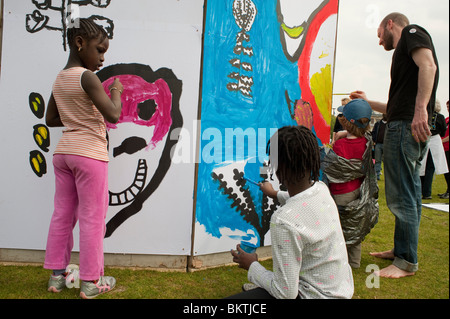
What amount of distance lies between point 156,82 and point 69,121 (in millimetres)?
760

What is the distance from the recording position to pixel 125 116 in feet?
9.14

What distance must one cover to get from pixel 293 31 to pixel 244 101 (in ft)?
2.79

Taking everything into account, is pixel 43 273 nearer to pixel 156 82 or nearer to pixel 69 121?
pixel 69 121

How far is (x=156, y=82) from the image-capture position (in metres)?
2.79

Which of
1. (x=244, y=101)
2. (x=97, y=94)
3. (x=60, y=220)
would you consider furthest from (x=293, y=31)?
(x=60, y=220)

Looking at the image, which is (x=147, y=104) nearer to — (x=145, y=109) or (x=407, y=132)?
(x=145, y=109)

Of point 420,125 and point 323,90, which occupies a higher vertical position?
point 323,90

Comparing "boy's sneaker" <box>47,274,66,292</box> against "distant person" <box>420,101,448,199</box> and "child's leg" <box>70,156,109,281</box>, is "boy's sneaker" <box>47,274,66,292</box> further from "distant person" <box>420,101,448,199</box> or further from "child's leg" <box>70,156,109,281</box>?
"distant person" <box>420,101,448,199</box>

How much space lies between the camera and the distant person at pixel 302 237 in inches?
61.2

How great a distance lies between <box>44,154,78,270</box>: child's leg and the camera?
238 centimetres

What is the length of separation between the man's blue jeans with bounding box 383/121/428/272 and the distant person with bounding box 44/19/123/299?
212 centimetres

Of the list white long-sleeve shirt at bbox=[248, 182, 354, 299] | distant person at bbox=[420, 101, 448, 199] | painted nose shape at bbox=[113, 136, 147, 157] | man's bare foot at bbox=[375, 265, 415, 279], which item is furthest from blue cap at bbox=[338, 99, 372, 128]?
distant person at bbox=[420, 101, 448, 199]

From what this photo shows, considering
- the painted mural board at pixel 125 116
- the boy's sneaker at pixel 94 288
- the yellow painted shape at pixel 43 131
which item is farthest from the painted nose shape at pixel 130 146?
the boy's sneaker at pixel 94 288
